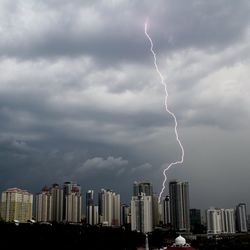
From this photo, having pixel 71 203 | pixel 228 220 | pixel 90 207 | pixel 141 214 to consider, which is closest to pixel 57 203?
pixel 71 203

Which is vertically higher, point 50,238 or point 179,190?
point 179,190

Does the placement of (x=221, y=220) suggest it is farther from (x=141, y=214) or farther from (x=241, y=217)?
(x=141, y=214)

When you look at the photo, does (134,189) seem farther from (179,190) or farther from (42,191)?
(42,191)

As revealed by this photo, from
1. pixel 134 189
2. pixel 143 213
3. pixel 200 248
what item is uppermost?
pixel 134 189

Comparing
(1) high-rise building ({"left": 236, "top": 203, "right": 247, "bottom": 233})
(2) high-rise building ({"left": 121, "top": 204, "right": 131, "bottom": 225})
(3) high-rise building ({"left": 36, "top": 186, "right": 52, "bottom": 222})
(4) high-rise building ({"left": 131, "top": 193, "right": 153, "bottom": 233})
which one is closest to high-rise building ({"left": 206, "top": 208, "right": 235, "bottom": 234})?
(1) high-rise building ({"left": 236, "top": 203, "right": 247, "bottom": 233})

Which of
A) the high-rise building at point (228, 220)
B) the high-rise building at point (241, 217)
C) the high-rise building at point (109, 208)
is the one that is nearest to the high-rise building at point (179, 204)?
the high-rise building at point (109, 208)

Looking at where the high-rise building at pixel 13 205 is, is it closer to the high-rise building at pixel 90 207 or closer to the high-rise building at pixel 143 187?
the high-rise building at pixel 90 207

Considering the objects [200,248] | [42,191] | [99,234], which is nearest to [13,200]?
[42,191]
